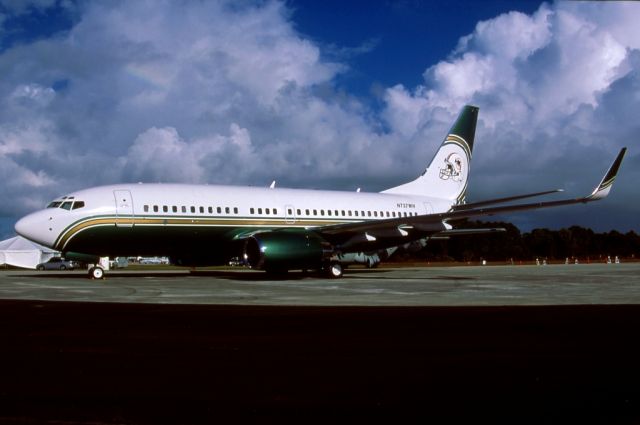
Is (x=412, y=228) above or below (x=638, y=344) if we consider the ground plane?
above

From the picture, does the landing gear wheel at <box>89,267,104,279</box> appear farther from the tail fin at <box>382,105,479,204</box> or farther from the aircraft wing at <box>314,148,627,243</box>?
the tail fin at <box>382,105,479,204</box>

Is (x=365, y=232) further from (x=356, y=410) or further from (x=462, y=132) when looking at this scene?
(x=356, y=410)

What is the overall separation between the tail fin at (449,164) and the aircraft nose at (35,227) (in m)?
19.4

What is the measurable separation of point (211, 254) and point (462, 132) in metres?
17.7

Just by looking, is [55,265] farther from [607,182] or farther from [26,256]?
[607,182]

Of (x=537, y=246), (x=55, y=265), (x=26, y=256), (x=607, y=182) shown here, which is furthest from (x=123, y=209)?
(x=537, y=246)

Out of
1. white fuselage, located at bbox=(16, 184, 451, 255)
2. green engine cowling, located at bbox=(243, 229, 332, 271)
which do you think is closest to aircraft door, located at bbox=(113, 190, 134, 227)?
white fuselage, located at bbox=(16, 184, 451, 255)

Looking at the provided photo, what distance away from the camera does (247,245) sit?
2512 cm

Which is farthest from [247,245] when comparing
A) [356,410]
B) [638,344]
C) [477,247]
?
[477,247]

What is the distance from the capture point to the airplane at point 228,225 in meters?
23.8

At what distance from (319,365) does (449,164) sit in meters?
31.6

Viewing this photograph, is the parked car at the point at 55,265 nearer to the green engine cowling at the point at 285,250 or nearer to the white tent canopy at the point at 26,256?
the white tent canopy at the point at 26,256

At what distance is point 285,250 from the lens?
2420cm

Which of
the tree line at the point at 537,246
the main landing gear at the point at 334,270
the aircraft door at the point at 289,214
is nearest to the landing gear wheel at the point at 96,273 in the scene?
the aircraft door at the point at 289,214
